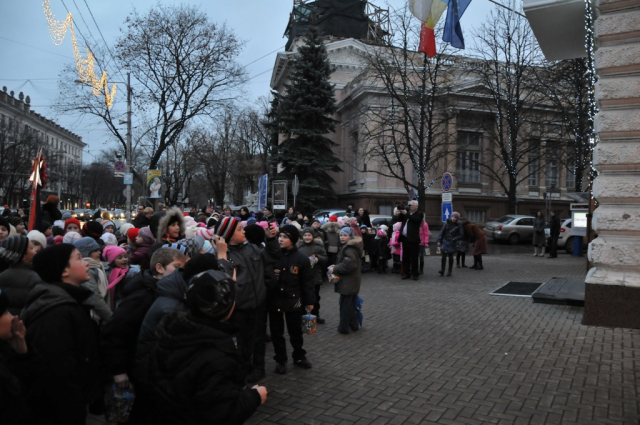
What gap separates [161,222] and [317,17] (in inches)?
1983

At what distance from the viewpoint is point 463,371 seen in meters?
5.85

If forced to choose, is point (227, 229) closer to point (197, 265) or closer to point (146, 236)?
point (146, 236)

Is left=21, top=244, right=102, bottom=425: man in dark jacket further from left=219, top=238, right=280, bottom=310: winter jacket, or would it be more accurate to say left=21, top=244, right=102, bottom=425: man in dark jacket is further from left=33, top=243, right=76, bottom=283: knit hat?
left=219, top=238, right=280, bottom=310: winter jacket

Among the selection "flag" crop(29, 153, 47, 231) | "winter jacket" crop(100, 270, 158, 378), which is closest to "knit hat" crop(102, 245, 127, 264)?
"winter jacket" crop(100, 270, 158, 378)

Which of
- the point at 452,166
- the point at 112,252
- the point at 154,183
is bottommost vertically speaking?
the point at 112,252

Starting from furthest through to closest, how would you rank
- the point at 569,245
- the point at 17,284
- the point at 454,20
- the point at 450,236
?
the point at 569,245 → the point at 450,236 → the point at 454,20 → the point at 17,284

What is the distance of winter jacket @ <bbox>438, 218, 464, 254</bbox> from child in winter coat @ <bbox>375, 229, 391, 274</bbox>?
1699 mm

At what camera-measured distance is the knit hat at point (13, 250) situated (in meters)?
3.88

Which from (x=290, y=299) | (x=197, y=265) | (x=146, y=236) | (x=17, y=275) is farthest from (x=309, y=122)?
(x=197, y=265)

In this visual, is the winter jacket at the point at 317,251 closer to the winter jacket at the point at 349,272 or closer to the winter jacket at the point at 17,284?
the winter jacket at the point at 349,272

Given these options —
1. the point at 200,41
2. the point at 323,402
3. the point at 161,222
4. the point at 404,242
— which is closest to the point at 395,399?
the point at 323,402

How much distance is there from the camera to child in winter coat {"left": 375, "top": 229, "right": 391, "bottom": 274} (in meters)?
15.1

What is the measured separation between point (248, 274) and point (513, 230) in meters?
25.1

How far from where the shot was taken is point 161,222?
20.2 ft
